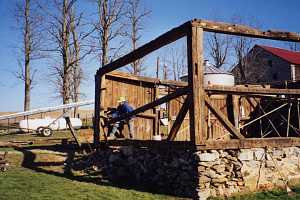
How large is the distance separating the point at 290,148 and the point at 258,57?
4215 centimetres

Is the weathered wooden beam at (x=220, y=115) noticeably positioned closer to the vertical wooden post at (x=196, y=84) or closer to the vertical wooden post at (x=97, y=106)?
the vertical wooden post at (x=196, y=84)

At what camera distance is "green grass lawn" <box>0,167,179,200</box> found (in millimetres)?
6598

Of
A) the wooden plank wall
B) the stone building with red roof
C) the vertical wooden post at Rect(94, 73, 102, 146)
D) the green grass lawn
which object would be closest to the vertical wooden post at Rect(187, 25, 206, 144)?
the green grass lawn

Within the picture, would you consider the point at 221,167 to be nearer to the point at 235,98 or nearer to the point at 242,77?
the point at 235,98

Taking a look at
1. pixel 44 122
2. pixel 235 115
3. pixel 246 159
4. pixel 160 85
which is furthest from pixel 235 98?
pixel 44 122

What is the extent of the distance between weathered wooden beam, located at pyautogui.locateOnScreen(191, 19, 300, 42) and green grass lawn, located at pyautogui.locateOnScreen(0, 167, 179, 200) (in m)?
3.58

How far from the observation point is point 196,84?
6676 millimetres

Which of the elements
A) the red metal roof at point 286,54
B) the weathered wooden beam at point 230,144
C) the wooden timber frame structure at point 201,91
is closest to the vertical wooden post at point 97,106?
the weathered wooden beam at point 230,144

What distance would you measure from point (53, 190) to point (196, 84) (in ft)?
12.1

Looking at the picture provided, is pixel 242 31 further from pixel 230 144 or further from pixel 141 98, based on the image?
pixel 141 98

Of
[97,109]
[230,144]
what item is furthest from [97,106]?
A: [230,144]

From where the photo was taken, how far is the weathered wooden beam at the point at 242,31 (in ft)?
22.6

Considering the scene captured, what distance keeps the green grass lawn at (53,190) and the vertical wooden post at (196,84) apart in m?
1.50

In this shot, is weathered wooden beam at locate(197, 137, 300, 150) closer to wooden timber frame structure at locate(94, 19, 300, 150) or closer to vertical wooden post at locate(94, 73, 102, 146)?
wooden timber frame structure at locate(94, 19, 300, 150)
